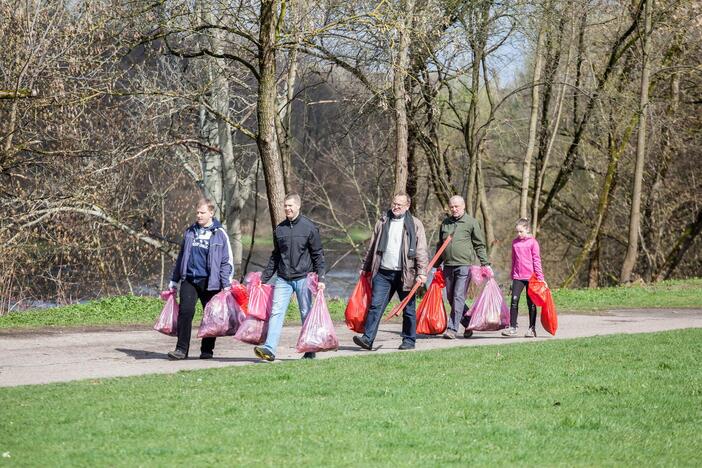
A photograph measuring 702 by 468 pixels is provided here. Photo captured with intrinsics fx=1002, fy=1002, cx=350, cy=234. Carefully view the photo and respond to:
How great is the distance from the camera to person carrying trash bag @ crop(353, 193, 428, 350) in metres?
11.3

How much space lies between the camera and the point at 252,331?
10.5m

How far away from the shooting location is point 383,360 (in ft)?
33.3

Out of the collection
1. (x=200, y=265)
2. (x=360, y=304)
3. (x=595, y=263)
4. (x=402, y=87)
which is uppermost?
(x=402, y=87)

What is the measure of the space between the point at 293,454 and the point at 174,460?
0.72 metres

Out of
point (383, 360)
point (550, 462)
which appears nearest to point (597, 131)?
point (383, 360)

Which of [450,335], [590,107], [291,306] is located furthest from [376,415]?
[590,107]

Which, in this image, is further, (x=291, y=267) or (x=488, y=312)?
(x=488, y=312)

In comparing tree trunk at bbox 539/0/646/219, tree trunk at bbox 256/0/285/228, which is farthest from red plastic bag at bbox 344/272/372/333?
tree trunk at bbox 539/0/646/219

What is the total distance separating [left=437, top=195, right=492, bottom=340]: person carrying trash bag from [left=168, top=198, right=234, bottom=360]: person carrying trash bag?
342 centimetres

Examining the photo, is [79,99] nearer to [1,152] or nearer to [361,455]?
[1,152]

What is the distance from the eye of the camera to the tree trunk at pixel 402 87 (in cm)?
1703

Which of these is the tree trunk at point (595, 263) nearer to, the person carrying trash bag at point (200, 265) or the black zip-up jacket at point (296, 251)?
the black zip-up jacket at point (296, 251)

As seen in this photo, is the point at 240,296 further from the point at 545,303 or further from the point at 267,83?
the point at 267,83

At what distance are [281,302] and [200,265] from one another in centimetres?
94
